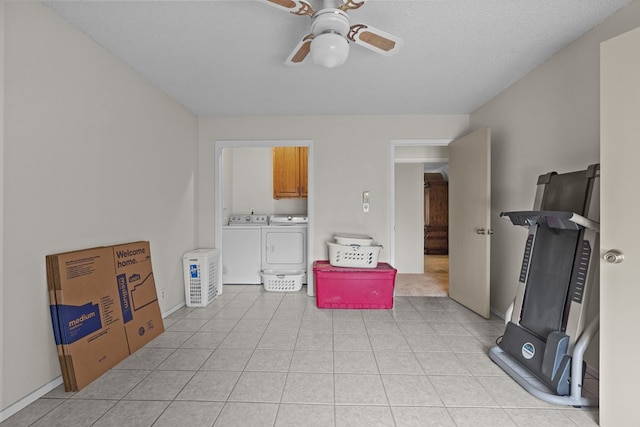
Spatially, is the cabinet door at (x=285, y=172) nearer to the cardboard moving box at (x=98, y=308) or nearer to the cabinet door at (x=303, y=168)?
the cabinet door at (x=303, y=168)

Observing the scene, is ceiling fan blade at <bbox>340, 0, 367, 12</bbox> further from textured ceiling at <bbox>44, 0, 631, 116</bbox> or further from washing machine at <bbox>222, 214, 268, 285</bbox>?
washing machine at <bbox>222, 214, 268, 285</bbox>

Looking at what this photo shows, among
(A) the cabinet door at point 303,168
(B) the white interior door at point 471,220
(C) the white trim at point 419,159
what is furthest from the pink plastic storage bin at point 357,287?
(C) the white trim at point 419,159

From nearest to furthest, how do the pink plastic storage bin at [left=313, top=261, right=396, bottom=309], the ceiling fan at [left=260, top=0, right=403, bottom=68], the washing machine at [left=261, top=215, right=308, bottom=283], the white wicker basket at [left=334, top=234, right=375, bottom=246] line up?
the ceiling fan at [left=260, top=0, right=403, bottom=68]
the pink plastic storage bin at [left=313, top=261, right=396, bottom=309]
the white wicker basket at [left=334, top=234, right=375, bottom=246]
the washing machine at [left=261, top=215, right=308, bottom=283]

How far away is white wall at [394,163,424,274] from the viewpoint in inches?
200

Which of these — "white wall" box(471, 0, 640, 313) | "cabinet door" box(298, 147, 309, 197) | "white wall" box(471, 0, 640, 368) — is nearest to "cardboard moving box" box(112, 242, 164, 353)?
"cabinet door" box(298, 147, 309, 197)

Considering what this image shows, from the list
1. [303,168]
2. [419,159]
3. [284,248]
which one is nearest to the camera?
[284,248]

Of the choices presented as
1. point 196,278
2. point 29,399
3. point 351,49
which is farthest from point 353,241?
point 29,399

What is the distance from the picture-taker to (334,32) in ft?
5.25

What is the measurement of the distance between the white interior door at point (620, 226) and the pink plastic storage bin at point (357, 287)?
1912mm

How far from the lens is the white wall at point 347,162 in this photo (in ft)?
12.3

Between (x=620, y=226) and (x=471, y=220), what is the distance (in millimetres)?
1763

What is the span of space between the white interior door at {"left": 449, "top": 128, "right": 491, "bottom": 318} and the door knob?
1449 mm

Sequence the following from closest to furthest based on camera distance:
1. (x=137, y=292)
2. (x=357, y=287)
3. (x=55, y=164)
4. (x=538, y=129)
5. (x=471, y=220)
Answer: (x=55, y=164)
(x=137, y=292)
(x=538, y=129)
(x=471, y=220)
(x=357, y=287)

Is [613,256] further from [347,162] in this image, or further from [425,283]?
[425,283]
